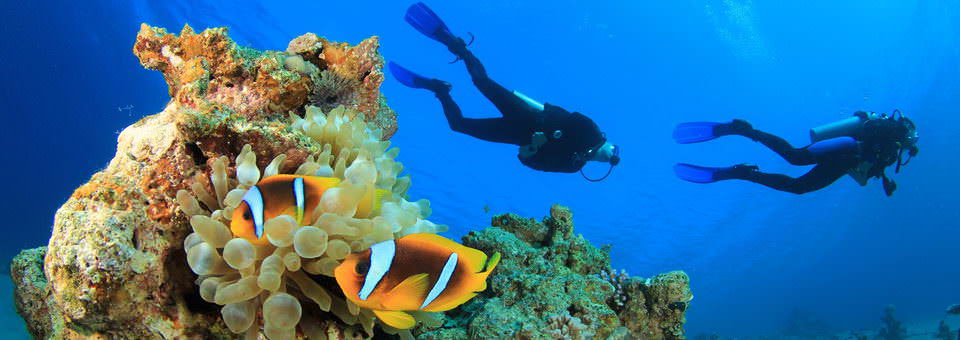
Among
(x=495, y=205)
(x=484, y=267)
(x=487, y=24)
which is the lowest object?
(x=484, y=267)

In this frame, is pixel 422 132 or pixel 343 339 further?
pixel 422 132

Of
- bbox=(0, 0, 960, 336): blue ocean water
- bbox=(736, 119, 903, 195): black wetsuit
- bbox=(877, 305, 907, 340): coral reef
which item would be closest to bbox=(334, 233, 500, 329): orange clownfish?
bbox=(736, 119, 903, 195): black wetsuit

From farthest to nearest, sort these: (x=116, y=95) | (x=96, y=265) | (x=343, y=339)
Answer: (x=116, y=95)
(x=343, y=339)
(x=96, y=265)

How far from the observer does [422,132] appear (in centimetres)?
3481

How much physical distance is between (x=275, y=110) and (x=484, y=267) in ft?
5.97


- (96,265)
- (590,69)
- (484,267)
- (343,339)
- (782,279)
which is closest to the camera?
(96,265)

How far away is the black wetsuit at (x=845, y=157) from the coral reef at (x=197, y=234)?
29.5ft

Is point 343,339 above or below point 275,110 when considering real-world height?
below

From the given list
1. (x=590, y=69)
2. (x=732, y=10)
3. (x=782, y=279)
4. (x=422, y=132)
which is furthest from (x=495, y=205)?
(x=782, y=279)

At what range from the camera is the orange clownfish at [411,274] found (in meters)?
1.32

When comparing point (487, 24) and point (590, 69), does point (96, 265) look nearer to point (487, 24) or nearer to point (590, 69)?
point (487, 24)

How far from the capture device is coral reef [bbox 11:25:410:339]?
Answer: 149cm

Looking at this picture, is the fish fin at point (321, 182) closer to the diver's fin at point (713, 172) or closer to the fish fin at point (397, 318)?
the fish fin at point (397, 318)

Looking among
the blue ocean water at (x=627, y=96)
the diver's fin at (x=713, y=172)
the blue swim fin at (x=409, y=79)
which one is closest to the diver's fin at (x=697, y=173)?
the diver's fin at (x=713, y=172)
